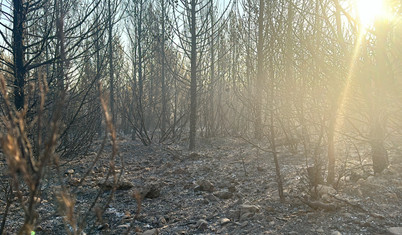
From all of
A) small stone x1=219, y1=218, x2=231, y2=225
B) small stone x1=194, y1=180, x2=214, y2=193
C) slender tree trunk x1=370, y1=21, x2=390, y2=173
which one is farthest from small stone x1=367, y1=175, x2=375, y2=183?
small stone x1=194, y1=180, x2=214, y2=193

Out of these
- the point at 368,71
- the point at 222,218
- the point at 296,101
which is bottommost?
the point at 222,218

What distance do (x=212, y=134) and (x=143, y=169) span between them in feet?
14.3

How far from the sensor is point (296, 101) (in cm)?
373

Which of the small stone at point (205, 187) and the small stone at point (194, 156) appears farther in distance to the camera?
the small stone at point (194, 156)

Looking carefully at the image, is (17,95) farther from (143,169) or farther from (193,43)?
(193,43)

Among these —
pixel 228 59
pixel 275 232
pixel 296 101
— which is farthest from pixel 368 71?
pixel 228 59

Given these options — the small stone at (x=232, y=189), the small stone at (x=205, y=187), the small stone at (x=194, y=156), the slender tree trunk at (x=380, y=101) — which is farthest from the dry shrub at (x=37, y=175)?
the slender tree trunk at (x=380, y=101)

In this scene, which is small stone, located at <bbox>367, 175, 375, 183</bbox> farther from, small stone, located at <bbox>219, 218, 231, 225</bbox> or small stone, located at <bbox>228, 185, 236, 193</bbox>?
small stone, located at <bbox>219, 218, 231, 225</bbox>

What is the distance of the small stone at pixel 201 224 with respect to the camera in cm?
284

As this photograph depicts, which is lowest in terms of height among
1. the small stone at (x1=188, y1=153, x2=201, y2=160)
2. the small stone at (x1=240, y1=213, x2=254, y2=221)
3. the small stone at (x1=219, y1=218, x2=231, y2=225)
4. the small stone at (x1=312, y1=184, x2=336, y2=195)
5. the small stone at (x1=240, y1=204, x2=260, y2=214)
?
the small stone at (x1=219, y1=218, x2=231, y2=225)

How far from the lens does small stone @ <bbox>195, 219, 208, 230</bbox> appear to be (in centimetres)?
284

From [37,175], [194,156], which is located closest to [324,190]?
[37,175]

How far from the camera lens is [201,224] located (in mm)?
2865

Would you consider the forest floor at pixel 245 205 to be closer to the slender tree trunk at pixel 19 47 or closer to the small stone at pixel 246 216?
the small stone at pixel 246 216
